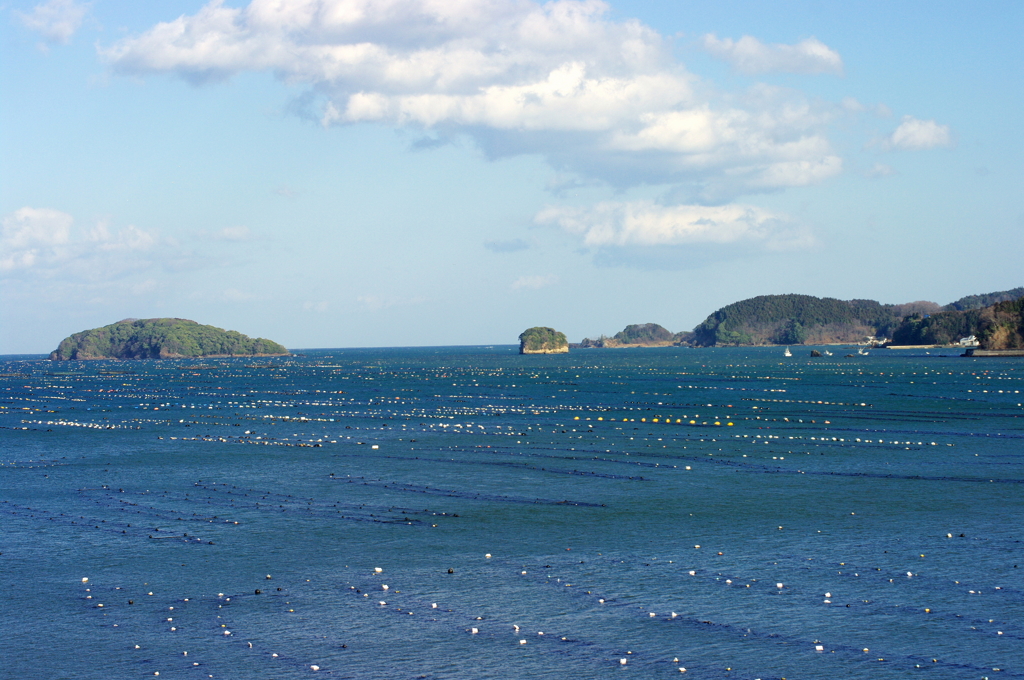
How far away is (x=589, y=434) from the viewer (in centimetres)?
Answer: 8262

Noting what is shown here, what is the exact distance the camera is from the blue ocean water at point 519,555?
26.8m

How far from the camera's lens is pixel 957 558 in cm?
3594

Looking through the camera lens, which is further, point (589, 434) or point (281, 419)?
point (281, 419)

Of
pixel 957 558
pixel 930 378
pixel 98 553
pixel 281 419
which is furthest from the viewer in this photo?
pixel 930 378

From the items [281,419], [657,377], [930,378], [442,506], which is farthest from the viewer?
[657,377]

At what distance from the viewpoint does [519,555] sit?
37.5 metres

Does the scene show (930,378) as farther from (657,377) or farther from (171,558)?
(171,558)

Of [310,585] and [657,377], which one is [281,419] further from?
[657,377]

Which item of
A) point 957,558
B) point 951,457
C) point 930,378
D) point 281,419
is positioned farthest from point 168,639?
point 930,378

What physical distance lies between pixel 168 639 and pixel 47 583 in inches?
360

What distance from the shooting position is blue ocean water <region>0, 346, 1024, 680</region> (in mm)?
26828

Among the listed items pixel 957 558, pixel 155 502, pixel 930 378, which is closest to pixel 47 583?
pixel 155 502

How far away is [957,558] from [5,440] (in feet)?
266

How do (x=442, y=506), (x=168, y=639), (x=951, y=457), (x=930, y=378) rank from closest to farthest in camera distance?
(x=168, y=639) < (x=442, y=506) < (x=951, y=457) < (x=930, y=378)
